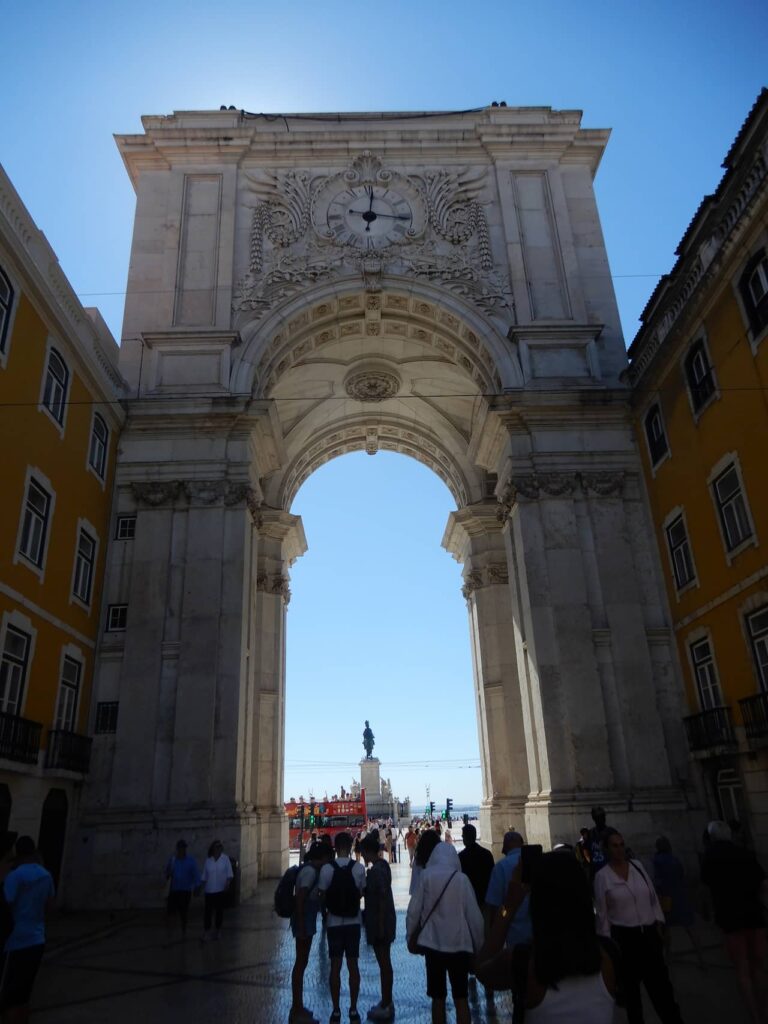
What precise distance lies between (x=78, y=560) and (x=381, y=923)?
1406 cm

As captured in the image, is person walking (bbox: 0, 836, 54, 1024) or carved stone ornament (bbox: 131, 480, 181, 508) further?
carved stone ornament (bbox: 131, 480, 181, 508)

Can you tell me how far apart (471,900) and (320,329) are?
2228 centimetres

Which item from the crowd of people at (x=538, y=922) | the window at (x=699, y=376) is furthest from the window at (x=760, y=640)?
the crowd of people at (x=538, y=922)

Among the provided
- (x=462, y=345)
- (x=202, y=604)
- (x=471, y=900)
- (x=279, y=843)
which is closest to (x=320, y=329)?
(x=462, y=345)

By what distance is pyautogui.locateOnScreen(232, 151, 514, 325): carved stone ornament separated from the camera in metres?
25.1

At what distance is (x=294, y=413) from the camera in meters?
31.9

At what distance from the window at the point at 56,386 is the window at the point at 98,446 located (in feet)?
6.39

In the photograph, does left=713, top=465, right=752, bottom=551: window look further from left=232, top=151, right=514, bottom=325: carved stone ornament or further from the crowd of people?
left=232, top=151, right=514, bottom=325: carved stone ornament

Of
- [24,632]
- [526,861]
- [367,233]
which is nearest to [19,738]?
[24,632]

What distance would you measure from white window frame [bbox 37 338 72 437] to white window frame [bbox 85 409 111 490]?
1610mm

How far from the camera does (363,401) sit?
32594 millimetres

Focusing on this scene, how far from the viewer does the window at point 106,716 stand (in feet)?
64.2

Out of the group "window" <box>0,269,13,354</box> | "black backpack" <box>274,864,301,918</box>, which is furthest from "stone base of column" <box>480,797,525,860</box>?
"window" <box>0,269,13,354</box>

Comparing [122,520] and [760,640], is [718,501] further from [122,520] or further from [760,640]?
[122,520]
